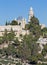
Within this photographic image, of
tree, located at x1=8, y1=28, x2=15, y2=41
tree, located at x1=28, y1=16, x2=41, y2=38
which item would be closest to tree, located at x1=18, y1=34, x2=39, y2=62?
tree, located at x1=8, y1=28, x2=15, y2=41

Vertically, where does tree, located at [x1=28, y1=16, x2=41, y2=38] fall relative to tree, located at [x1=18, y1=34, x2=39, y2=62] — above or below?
above

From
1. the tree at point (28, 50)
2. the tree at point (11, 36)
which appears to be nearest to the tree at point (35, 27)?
the tree at point (11, 36)

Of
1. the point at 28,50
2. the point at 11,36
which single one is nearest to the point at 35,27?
the point at 11,36

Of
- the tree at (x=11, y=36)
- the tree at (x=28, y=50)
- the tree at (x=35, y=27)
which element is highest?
the tree at (x=35, y=27)

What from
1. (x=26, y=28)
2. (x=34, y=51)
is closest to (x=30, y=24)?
(x=26, y=28)

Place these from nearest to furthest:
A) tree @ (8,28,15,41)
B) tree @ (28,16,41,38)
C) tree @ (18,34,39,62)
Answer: tree @ (18,34,39,62) < tree @ (8,28,15,41) < tree @ (28,16,41,38)

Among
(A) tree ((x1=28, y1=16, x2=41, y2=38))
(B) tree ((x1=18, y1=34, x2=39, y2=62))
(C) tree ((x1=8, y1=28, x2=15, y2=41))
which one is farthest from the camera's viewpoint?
(A) tree ((x1=28, y1=16, x2=41, y2=38))

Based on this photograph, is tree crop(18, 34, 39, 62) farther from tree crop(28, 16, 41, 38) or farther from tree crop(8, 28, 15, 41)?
tree crop(28, 16, 41, 38)

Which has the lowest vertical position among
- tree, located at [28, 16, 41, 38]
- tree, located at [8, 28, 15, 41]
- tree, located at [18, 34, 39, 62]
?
tree, located at [18, 34, 39, 62]

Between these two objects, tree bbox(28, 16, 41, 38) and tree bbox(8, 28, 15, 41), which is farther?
tree bbox(28, 16, 41, 38)

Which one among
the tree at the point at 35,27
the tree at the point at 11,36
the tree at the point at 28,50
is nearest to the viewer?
A: the tree at the point at 28,50

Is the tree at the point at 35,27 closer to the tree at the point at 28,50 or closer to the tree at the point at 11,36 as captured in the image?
the tree at the point at 11,36

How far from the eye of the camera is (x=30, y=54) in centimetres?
3728

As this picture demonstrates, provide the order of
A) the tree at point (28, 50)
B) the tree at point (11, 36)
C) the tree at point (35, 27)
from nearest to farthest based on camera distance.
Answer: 1. the tree at point (28, 50)
2. the tree at point (11, 36)
3. the tree at point (35, 27)
